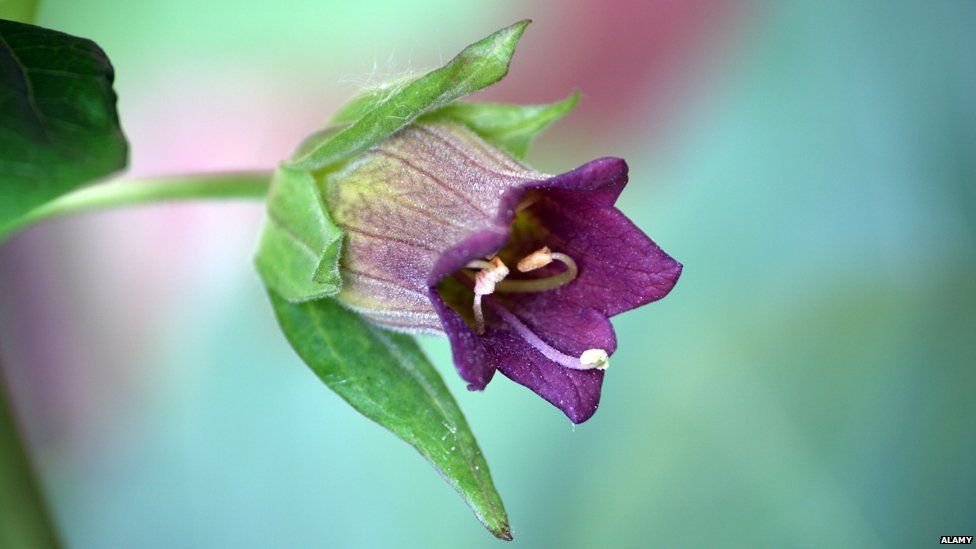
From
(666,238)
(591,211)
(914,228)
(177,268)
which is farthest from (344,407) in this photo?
(914,228)

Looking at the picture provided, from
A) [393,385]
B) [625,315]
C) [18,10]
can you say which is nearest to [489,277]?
[393,385]

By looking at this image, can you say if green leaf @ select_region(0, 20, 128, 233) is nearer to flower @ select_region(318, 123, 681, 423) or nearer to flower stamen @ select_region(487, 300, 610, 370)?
flower @ select_region(318, 123, 681, 423)

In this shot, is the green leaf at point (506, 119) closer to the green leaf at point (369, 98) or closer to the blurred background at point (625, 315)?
the green leaf at point (369, 98)

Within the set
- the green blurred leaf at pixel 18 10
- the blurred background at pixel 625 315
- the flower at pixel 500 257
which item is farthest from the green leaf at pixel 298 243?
the blurred background at pixel 625 315

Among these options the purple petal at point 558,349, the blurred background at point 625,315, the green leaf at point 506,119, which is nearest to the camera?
the purple petal at point 558,349

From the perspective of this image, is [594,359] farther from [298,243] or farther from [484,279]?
[298,243]

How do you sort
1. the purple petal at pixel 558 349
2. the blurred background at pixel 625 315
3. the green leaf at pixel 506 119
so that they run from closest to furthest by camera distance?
the purple petal at pixel 558 349
the green leaf at pixel 506 119
the blurred background at pixel 625 315

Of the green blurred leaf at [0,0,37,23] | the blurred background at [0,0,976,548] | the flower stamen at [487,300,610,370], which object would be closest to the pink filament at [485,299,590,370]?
the flower stamen at [487,300,610,370]
